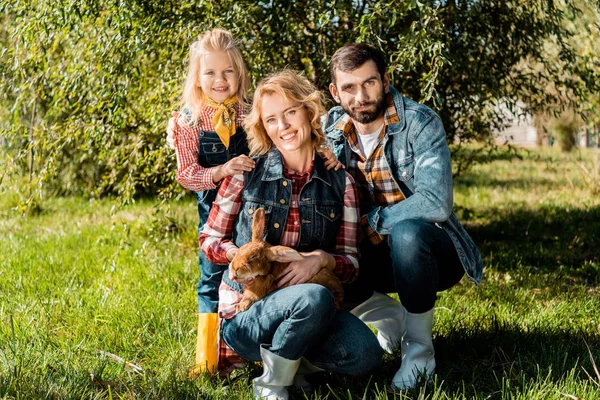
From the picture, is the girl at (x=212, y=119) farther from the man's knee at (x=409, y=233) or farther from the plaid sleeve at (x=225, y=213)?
the man's knee at (x=409, y=233)

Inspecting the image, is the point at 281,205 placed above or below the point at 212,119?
below

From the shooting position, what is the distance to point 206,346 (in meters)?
2.91

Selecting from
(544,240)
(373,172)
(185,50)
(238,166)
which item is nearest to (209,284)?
(238,166)

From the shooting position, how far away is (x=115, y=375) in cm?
282

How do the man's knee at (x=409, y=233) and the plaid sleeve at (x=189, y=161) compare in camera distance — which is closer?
the man's knee at (x=409, y=233)

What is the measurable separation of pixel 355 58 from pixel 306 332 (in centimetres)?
124

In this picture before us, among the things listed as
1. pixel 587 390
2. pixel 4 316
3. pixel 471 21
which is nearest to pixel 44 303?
pixel 4 316

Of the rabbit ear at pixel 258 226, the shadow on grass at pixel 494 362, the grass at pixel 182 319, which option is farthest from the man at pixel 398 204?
the rabbit ear at pixel 258 226

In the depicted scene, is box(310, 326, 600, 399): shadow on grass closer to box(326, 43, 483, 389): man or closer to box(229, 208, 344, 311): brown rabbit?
box(326, 43, 483, 389): man

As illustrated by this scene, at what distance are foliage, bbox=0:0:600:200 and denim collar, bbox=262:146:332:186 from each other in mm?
921

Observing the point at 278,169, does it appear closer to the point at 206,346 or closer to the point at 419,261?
the point at 419,261

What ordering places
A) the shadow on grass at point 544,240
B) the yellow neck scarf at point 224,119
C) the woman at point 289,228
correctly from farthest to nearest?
1. the shadow on grass at point 544,240
2. the yellow neck scarf at point 224,119
3. the woman at point 289,228

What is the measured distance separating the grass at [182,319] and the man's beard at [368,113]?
110 cm

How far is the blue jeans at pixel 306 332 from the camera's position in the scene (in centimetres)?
246
